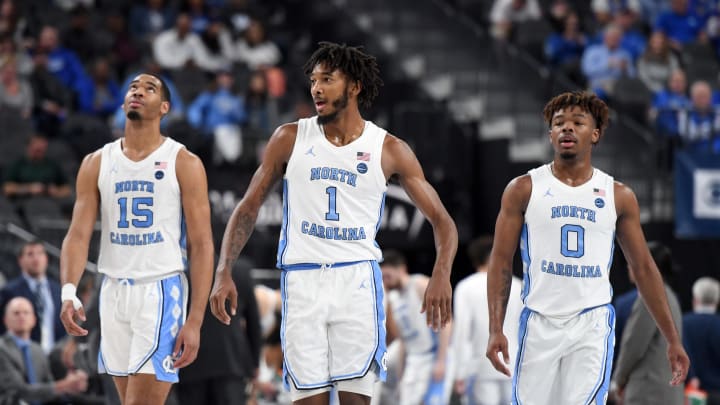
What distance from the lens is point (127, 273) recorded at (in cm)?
777

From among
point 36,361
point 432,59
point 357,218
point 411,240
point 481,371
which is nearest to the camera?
point 357,218

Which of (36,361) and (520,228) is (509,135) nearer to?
(36,361)

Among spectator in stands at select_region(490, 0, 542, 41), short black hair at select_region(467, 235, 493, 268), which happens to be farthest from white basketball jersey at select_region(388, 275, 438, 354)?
spectator in stands at select_region(490, 0, 542, 41)

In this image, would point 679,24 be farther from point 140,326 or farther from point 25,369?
point 140,326

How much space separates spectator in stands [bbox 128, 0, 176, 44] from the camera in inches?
782

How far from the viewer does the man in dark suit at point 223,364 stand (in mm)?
Result: 9695

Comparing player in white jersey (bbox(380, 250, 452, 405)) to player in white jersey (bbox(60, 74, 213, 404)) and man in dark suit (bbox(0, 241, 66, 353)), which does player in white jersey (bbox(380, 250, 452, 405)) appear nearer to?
man in dark suit (bbox(0, 241, 66, 353))

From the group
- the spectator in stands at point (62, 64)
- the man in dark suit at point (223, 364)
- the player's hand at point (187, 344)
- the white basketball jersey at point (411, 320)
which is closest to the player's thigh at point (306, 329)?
the player's hand at point (187, 344)

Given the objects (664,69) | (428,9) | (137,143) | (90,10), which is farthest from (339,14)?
(137,143)

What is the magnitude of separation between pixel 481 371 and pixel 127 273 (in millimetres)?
5328

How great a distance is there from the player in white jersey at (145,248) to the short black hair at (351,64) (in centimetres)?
98

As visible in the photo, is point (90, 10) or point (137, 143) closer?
point (137, 143)

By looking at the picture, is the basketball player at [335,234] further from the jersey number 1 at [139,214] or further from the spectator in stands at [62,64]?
the spectator in stands at [62,64]

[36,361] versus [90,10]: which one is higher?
[90,10]
